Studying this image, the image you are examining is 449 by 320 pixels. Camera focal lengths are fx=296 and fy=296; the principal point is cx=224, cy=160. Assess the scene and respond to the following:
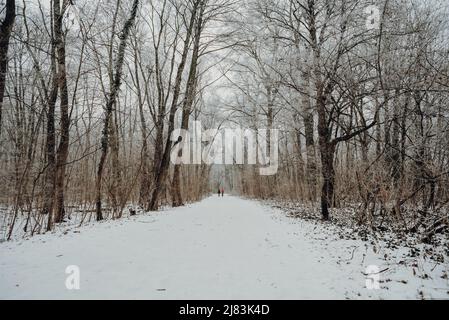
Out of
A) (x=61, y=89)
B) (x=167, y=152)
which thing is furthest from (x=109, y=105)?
(x=167, y=152)

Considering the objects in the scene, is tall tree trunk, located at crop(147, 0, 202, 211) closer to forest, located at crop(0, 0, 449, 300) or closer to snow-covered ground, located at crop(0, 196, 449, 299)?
forest, located at crop(0, 0, 449, 300)

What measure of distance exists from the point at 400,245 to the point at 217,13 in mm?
14415

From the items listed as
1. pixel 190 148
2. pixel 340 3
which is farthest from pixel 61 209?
pixel 190 148

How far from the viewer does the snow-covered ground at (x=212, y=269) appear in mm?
3178

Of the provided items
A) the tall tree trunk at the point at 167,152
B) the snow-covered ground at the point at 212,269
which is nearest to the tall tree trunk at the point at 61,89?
the snow-covered ground at the point at 212,269

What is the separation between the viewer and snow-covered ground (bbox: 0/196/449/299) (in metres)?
3.18

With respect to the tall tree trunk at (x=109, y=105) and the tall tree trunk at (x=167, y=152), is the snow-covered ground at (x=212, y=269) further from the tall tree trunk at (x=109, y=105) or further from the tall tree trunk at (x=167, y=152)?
the tall tree trunk at (x=167, y=152)

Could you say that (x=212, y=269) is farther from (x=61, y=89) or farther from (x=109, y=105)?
(x=109, y=105)

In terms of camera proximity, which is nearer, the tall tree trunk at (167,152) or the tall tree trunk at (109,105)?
the tall tree trunk at (109,105)

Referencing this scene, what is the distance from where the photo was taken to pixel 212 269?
403 centimetres

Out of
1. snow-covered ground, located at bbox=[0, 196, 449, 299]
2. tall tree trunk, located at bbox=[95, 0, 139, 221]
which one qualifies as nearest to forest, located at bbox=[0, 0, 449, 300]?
tall tree trunk, located at bbox=[95, 0, 139, 221]

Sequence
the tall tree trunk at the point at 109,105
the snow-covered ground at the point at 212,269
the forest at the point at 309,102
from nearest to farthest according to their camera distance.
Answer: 1. the snow-covered ground at the point at 212,269
2. the forest at the point at 309,102
3. the tall tree trunk at the point at 109,105

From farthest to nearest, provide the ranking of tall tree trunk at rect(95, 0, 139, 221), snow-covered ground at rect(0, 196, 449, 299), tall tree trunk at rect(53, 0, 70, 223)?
tall tree trunk at rect(95, 0, 139, 221)
tall tree trunk at rect(53, 0, 70, 223)
snow-covered ground at rect(0, 196, 449, 299)
